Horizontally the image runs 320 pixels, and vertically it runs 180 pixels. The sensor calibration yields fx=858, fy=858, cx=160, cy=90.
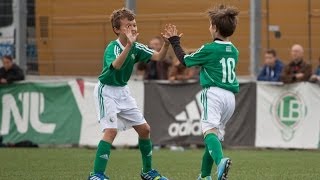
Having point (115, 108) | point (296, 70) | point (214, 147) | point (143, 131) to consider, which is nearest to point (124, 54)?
point (115, 108)

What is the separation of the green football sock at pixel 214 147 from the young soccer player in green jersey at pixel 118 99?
1089mm

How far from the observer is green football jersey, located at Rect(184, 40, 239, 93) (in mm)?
9352

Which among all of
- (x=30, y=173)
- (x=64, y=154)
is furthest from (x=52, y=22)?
(x=30, y=173)

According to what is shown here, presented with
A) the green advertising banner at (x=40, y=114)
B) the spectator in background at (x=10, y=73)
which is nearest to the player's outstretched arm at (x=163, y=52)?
the green advertising banner at (x=40, y=114)

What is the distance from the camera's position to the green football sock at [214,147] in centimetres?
902

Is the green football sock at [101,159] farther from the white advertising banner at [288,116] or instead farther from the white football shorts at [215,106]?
the white advertising banner at [288,116]

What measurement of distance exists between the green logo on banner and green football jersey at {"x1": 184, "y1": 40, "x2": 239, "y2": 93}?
688cm

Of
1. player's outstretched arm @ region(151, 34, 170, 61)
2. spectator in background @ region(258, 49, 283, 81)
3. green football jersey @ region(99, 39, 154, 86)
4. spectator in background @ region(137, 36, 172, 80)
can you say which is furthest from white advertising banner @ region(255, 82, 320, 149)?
green football jersey @ region(99, 39, 154, 86)

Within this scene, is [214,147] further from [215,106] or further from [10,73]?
[10,73]

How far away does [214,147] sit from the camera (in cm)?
908

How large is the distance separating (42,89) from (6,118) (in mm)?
989

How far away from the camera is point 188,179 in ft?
34.6

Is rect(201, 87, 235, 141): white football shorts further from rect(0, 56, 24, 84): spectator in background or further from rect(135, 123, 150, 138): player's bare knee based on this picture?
rect(0, 56, 24, 84): spectator in background

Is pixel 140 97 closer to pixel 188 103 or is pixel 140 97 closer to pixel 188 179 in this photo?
pixel 188 103
